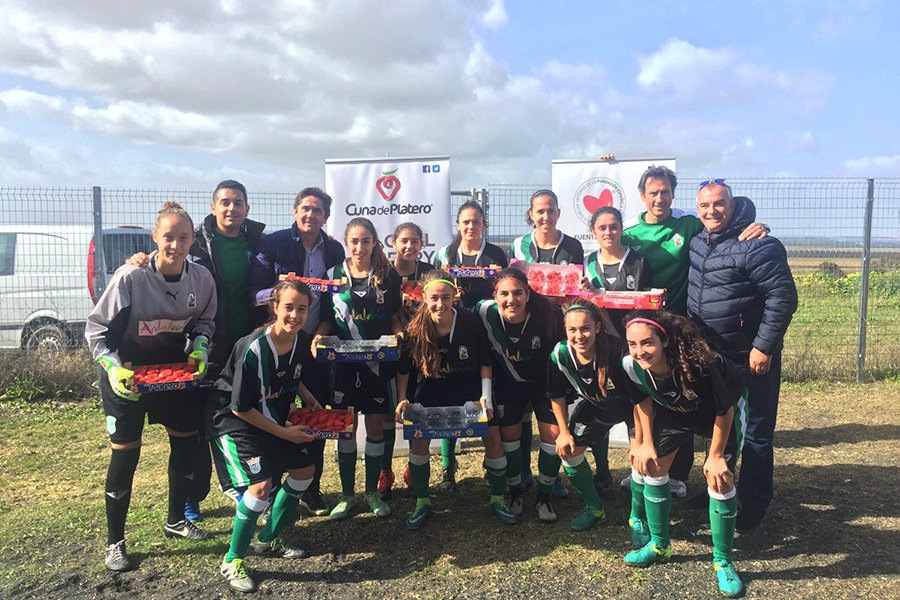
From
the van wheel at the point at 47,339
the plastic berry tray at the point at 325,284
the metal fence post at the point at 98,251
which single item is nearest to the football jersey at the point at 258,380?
the plastic berry tray at the point at 325,284

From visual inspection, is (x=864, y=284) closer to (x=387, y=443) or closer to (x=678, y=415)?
(x=678, y=415)

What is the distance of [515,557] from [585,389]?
4.02 feet

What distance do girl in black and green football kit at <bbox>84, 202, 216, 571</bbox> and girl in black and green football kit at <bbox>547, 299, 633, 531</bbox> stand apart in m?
2.37

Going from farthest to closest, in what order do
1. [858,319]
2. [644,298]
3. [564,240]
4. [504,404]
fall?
1. [858,319]
2. [564,240]
3. [504,404]
4. [644,298]

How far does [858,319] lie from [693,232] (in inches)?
223

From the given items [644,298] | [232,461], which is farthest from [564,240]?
[232,461]

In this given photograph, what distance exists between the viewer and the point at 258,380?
11.5 ft

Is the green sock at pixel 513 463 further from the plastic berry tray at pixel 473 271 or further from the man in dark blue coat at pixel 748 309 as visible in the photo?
the man in dark blue coat at pixel 748 309

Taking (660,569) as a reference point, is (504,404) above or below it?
above

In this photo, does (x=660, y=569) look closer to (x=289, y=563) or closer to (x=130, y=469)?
(x=289, y=563)

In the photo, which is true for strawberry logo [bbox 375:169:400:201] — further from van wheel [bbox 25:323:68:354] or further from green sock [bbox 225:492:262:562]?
van wheel [bbox 25:323:68:354]

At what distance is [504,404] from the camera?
430cm

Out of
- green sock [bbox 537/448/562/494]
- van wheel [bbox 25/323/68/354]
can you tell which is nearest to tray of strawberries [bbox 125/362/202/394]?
green sock [bbox 537/448/562/494]

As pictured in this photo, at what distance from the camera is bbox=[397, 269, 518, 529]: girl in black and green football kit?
4.04 metres
